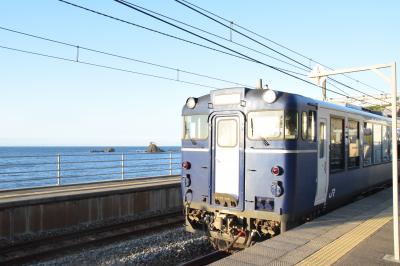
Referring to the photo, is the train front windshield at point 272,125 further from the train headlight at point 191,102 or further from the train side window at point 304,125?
the train headlight at point 191,102

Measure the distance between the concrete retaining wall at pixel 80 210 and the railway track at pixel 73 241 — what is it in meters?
0.64

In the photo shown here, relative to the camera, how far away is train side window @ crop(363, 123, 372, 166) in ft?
37.3

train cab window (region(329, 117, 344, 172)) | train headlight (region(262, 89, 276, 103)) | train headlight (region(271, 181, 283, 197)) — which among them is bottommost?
train headlight (region(271, 181, 283, 197))

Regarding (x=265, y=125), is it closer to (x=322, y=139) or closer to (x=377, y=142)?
(x=322, y=139)

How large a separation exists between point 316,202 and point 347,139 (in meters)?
2.19

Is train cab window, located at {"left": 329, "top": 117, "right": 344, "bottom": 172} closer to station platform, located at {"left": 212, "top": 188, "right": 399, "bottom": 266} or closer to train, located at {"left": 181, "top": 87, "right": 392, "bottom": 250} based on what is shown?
train, located at {"left": 181, "top": 87, "right": 392, "bottom": 250}

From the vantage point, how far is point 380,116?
43.1 ft

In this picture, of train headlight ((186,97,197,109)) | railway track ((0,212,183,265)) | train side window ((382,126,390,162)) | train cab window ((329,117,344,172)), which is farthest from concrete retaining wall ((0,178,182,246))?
train side window ((382,126,390,162))

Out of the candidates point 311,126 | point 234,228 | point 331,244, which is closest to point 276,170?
point 311,126

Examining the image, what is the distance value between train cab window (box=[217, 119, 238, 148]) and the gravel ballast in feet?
7.75

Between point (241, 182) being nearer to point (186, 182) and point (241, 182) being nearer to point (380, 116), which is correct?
point (186, 182)

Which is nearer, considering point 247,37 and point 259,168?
point 259,168

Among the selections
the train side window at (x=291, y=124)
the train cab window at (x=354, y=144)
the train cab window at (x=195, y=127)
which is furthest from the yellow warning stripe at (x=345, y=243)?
the train cab window at (x=195, y=127)

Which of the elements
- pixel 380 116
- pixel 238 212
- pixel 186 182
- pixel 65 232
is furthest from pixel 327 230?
pixel 380 116
